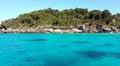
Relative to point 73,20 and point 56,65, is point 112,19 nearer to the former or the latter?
point 73,20

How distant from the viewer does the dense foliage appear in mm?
118500

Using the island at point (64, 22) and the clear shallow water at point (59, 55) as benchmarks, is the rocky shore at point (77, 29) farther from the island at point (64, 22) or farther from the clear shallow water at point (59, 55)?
the clear shallow water at point (59, 55)

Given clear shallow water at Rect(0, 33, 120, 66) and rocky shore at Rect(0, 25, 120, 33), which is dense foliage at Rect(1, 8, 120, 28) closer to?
rocky shore at Rect(0, 25, 120, 33)

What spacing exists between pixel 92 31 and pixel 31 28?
33655mm

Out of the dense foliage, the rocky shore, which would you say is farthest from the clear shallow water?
the dense foliage

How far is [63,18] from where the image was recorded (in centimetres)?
12838

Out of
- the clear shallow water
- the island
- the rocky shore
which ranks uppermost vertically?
the island

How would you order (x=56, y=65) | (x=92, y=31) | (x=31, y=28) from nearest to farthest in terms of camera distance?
(x=56, y=65) < (x=92, y=31) < (x=31, y=28)

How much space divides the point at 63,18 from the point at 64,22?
669 centimetres

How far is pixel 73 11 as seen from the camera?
131250 millimetres

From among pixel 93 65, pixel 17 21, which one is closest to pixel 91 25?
pixel 17 21

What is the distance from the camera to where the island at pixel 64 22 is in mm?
111312

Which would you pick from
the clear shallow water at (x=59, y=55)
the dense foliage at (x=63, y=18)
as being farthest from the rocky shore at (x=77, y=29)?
the clear shallow water at (x=59, y=55)

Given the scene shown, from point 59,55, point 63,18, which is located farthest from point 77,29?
point 59,55
